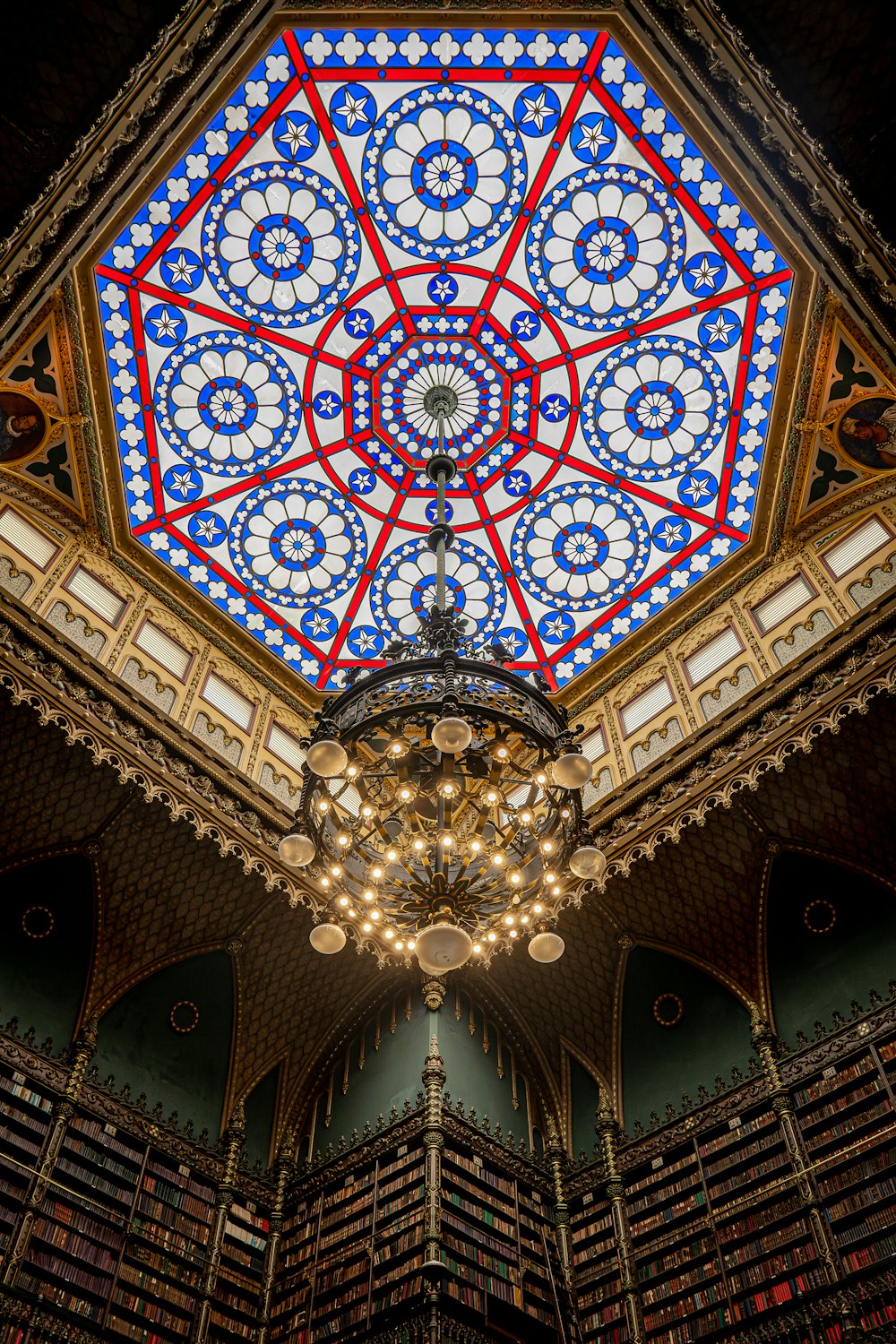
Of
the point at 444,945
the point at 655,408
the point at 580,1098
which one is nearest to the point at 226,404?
the point at 655,408

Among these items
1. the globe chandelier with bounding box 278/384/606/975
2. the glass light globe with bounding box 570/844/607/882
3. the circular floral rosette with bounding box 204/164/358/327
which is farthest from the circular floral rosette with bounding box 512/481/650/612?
the glass light globe with bounding box 570/844/607/882

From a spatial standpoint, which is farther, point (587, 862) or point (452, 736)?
point (587, 862)

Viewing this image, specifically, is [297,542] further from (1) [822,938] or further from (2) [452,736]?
(1) [822,938]

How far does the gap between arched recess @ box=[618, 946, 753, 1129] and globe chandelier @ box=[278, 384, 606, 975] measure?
4257 mm

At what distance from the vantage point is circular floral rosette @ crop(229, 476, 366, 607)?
11688 mm

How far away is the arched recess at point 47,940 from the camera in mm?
9586

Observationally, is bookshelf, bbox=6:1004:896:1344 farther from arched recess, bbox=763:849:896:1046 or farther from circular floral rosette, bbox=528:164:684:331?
circular floral rosette, bbox=528:164:684:331

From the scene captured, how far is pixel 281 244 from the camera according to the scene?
1028 centimetres

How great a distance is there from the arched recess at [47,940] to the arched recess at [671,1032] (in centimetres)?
591

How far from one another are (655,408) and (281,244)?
4.44 m

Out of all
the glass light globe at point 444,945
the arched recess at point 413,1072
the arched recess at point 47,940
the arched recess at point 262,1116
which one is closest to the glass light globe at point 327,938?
the glass light globe at point 444,945

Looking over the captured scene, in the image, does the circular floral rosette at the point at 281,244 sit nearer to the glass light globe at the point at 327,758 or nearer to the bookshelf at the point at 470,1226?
the glass light globe at the point at 327,758

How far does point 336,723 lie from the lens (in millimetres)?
7195

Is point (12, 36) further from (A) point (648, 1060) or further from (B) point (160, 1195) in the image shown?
(A) point (648, 1060)
